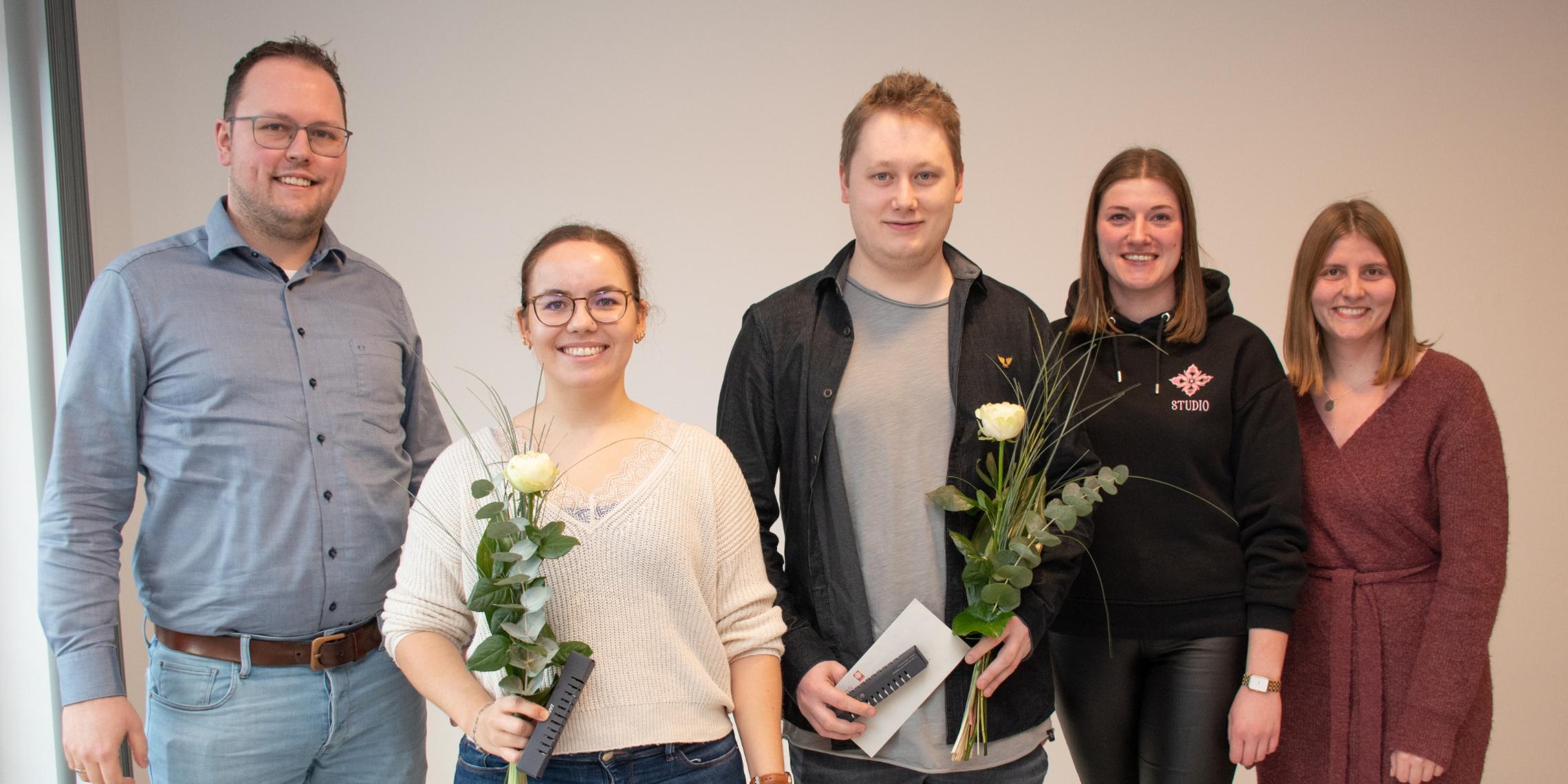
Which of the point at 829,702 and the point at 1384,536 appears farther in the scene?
the point at 1384,536

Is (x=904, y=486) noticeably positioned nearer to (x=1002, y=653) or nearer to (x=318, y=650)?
(x=1002, y=653)

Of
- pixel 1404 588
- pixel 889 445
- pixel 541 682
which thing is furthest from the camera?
pixel 1404 588

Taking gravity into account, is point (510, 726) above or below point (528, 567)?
below

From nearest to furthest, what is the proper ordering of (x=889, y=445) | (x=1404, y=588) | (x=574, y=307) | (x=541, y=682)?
(x=541, y=682), (x=574, y=307), (x=889, y=445), (x=1404, y=588)

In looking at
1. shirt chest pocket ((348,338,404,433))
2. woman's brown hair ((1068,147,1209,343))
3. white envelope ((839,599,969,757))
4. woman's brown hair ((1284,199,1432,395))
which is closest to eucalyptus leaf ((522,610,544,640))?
white envelope ((839,599,969,757))

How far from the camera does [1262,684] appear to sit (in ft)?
6.97

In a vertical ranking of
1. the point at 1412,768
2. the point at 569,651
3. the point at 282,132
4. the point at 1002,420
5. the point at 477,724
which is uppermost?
the point at 282,132

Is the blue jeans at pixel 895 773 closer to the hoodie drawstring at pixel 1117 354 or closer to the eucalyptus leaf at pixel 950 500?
the eucalyptus leaf at pixel 950 500

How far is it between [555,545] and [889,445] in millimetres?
671

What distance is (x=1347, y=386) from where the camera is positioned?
2.34 metres

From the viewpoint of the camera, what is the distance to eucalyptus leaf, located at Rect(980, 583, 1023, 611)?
1.83 meters

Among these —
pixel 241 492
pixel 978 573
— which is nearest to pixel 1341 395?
pixel 978 573

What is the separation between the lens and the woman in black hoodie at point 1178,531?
2.16 m

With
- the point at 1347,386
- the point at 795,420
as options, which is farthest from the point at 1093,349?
the point at 795,420
